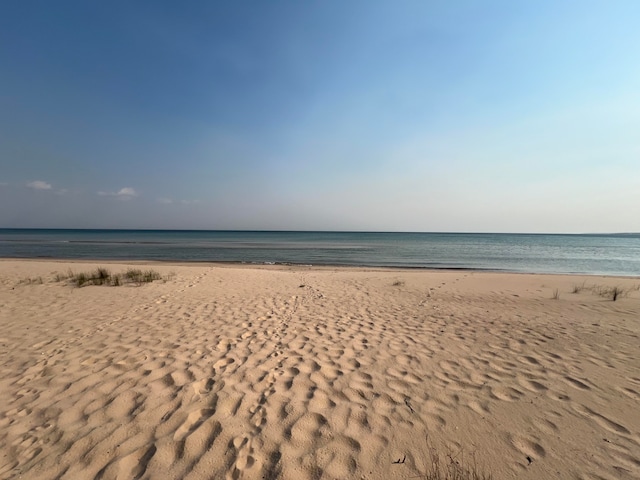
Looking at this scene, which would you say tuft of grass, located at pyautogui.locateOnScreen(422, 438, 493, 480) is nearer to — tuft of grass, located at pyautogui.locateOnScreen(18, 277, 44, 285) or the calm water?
tuft of grass, located at pyautogui.locateOnScreen(18, 277, 44, 285)

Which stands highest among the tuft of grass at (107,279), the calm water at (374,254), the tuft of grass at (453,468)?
the tuft of grass at (107,279)

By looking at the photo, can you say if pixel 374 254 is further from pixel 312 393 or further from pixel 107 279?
pixel 312 393

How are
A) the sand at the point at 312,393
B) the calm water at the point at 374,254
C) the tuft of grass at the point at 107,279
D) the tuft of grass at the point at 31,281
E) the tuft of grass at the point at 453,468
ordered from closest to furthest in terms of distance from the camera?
the tuft of grass at the point at 453,468 < the sand at the point at 312,393 < the tuft of grass at the point at 31,281 < the tuft of grass at the point at 107,279 < the calm water at the point at 374,254

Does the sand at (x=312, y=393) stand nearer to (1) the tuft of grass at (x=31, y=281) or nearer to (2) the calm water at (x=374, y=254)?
(1) the tuft of grass at (x=31, y=281)

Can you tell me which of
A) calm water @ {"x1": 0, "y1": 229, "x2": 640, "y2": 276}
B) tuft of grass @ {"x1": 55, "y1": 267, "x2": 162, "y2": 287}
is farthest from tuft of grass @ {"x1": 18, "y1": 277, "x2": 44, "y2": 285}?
calm water @ {"x1": 0, "y1": 229, "x2": 640, "y2": 276}

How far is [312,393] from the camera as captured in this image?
351cm

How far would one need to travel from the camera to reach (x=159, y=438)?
2.73 m

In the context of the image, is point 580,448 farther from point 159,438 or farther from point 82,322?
point 82,322

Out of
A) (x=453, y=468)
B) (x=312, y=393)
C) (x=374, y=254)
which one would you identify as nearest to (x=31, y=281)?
(x=312, y=393)

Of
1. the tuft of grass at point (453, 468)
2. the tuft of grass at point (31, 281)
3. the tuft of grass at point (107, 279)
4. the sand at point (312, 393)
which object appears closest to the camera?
the tuft of grass at point (453, 468)

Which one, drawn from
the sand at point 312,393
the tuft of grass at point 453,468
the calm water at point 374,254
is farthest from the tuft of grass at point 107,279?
the calm water at point 374,254

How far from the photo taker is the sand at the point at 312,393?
2.52 meters

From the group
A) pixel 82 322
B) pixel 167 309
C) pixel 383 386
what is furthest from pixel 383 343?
pixel 82 322

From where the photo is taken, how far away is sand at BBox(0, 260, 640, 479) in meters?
2.52
